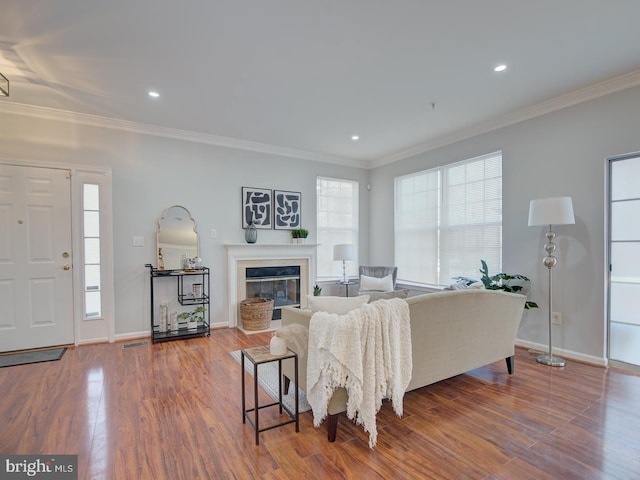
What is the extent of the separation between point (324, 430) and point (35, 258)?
3.72m

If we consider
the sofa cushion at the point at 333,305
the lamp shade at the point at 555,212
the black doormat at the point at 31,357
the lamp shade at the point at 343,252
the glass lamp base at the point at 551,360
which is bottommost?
the black doormat at the point at 31,357

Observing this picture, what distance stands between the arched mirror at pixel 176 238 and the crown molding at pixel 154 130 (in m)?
0.99

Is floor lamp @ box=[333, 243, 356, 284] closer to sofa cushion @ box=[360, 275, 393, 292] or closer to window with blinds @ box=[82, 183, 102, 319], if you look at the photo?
sofa cushion @ box=[360, 275, 393, 292]

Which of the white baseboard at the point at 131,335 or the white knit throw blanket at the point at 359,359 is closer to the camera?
the white knit throw blanket at the point at 359,359

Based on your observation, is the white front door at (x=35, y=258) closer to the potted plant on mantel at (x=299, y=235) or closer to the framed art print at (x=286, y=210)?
the framed art print at (x=286, y=210)

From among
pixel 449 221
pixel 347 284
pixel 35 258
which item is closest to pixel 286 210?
pixel 347 284

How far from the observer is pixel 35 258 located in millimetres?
3590

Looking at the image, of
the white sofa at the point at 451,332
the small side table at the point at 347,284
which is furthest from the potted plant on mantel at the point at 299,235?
the white sofa at the point at 451,332

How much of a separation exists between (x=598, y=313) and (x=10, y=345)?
6.12m

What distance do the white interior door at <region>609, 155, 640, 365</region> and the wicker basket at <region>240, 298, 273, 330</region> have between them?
3.83m

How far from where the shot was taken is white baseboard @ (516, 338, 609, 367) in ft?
10.2

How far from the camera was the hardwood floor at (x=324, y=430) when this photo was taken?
1.71 meters

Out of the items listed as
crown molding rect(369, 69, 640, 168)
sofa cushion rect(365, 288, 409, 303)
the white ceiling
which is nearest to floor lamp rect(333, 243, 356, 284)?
crown molding rect(369, 69, 640, 168)

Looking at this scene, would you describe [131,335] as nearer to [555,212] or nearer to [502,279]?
[502,279]
